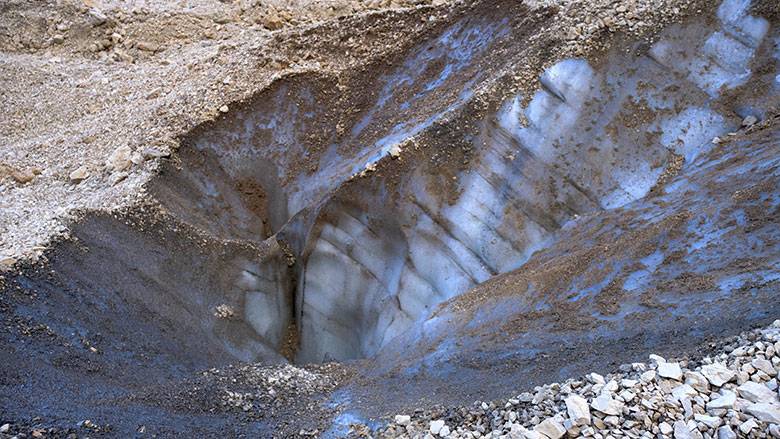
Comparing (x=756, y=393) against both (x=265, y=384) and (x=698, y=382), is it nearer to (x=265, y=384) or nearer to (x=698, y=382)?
(x=698, y=382)

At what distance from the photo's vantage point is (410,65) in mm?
13109

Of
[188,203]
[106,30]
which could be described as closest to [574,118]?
[188,203]

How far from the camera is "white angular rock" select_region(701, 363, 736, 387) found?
237 inches

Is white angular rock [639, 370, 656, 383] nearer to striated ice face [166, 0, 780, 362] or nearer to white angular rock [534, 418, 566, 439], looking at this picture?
white angular rock [534, 418, 566, 439]

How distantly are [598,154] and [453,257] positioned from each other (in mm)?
2284

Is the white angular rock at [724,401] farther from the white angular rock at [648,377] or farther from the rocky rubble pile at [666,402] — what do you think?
the white angular rock at [648,377]

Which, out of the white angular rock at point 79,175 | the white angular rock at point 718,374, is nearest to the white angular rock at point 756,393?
the white angular rock at point 718,374

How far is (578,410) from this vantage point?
20.6 feet

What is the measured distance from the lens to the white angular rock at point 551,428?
6.23 m

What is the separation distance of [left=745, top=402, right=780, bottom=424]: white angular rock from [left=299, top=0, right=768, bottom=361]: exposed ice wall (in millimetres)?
4894

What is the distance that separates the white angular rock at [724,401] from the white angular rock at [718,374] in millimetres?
105

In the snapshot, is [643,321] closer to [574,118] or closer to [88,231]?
[574,118]

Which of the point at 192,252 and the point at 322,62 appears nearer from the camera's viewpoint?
the point at 192,252

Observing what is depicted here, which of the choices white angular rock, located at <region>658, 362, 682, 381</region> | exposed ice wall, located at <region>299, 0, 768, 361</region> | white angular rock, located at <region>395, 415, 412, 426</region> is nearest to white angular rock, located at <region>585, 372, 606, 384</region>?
white angular rock, located at <region>658, 362, 682, 381</region>
